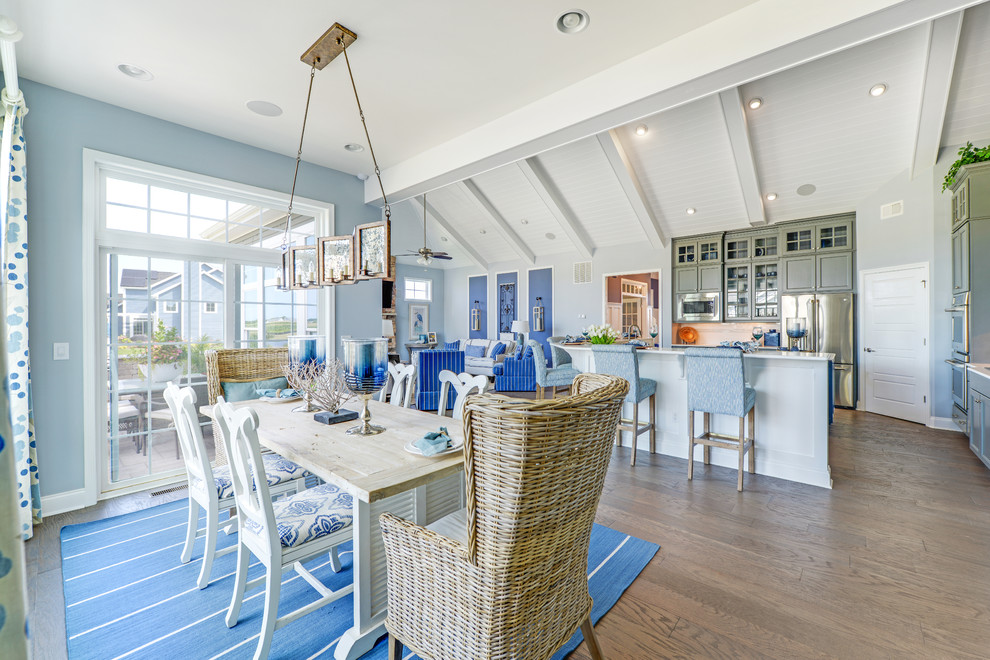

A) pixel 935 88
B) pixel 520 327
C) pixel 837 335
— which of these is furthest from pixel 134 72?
pixel 837 335

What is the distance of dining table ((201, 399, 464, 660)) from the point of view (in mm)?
1671

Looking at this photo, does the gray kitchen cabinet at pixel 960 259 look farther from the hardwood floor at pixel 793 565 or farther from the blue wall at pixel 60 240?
the blue wall at pixel 60 240

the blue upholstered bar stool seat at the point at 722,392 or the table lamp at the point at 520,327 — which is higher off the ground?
the table lamp at the point at 520,327

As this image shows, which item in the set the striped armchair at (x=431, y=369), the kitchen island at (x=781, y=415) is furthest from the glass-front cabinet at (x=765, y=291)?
the striped armchair at (x=431, y=369)

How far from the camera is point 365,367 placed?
2.19 m

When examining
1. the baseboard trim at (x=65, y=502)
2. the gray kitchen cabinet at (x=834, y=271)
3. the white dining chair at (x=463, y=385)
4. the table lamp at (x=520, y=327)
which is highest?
the gray kitchen cabinet at (x=834, y=271)

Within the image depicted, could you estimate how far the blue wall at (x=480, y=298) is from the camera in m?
11.0

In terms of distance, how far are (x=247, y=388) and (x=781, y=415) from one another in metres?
4.03

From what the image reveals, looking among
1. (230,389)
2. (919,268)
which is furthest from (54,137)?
(919,268)

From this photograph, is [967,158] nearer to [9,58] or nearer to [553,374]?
[553,374]

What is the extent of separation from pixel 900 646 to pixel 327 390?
8.99 feet

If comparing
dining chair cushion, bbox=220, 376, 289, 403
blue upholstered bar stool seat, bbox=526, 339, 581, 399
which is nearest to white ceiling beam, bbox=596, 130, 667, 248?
blue upholstered bar stool seat, bbox=526, 339, 581, 399

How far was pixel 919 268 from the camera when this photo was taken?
510cm

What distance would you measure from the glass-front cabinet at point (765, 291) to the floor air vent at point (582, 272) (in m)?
2.88
